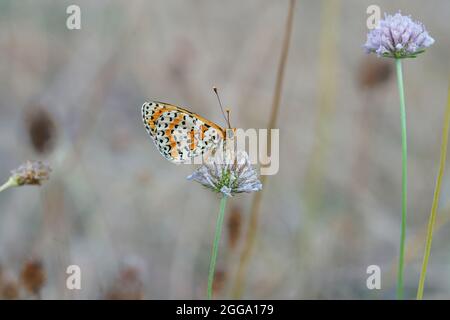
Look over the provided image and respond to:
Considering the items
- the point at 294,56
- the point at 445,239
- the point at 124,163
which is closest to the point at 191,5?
the point at 294,56

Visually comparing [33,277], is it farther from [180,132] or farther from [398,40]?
[398,40]

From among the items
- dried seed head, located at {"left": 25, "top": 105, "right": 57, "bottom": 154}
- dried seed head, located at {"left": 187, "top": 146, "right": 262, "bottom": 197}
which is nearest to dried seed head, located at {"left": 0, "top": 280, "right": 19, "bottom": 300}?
dried seed head, located at {"left": 25, "top": 105, "right": 57, "bottom": 154}

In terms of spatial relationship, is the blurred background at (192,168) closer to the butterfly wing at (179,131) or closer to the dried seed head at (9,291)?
the dried seed head at (9,291)

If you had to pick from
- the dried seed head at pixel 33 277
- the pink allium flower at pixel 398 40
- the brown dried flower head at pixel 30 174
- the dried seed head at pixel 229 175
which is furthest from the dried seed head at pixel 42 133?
the pink allium flower at pixel 398 40

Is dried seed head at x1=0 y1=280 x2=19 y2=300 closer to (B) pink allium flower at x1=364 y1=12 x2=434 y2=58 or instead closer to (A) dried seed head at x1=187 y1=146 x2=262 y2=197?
(A) dried seed head at x1=187 y1=146 x2=262 y2=197

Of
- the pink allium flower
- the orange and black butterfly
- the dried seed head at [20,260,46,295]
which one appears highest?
the pink allium flower

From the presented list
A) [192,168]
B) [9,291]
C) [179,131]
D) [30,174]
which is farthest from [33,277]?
[192,168]
